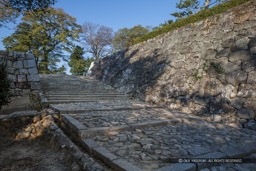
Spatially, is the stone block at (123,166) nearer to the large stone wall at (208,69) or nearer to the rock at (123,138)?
the rock at (123,138)

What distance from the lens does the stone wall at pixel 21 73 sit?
245 inches

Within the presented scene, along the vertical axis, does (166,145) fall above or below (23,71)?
below

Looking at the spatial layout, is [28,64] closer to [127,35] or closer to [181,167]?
[181,167]

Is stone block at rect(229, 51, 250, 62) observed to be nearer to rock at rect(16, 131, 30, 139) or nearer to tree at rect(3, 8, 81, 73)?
rock at rect(16, 131, 30, 139)

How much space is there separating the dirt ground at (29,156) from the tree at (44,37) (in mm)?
16507

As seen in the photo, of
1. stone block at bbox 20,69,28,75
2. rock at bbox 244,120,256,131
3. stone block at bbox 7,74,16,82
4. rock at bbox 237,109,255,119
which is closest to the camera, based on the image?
rock at bbox 244,120,256,131

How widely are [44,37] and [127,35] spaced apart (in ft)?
40.6

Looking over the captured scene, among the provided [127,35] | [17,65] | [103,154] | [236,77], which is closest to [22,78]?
[17,65]

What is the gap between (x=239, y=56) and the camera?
4223mm

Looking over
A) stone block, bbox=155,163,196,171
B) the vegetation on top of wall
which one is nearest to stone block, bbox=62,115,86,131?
stone block, bbox=155,163,196,171

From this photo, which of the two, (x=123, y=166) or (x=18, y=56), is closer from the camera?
(x=123, y=166)

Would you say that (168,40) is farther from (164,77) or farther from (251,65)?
(251,65)

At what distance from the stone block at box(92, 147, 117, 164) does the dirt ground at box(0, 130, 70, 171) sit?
0.41 m

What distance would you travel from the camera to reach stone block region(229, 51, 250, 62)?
406cm
